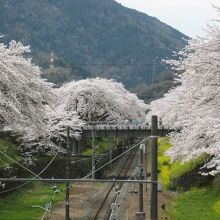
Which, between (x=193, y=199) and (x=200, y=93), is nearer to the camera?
(x=200, y=93)

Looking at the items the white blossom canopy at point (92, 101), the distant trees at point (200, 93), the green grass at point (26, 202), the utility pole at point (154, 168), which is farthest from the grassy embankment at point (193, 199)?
the white blossom canopy at point (92, 101)

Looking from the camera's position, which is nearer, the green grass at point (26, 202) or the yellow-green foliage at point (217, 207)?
the yellow-green foliage at point (217, 207)

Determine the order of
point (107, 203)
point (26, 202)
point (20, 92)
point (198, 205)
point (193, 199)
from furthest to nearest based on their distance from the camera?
point (107, 203) < point (26, 202) < point (193, 199) < point (198, 205) < point (20, 92)

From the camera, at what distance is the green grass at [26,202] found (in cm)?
2675

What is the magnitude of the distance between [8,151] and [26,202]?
710 centimetres

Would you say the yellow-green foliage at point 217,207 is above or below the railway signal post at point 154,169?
below

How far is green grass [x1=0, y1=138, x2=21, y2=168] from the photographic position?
112 ft

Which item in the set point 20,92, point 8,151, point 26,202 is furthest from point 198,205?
point 8,151

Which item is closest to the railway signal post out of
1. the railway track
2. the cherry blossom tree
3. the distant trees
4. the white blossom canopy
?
the distant trees

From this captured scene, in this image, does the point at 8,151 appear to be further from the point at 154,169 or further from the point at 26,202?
the point at 154,169

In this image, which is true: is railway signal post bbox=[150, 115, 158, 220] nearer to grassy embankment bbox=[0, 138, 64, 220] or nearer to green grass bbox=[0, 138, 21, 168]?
grassy embankment bbox=[0, 138, 64, 220]

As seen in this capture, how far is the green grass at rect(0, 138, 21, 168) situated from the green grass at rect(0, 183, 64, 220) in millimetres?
2147

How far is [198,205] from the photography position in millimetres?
28219

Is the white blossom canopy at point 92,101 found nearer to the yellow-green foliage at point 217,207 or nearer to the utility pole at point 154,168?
the yellow-green foliage at point 217,207
